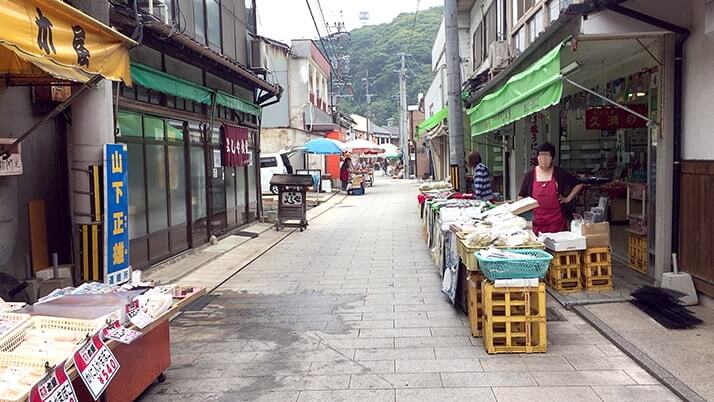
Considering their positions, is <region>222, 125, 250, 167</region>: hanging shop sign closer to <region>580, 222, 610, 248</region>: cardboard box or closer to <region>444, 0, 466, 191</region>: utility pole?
<region>444, 0, 466, 191</region>: utility pole

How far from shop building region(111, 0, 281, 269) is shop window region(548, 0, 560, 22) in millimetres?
6403

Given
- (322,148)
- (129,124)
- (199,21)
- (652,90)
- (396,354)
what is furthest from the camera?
(322,148)

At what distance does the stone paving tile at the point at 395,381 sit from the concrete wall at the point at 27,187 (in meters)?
4.11

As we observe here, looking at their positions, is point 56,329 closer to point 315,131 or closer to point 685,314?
point 685,314

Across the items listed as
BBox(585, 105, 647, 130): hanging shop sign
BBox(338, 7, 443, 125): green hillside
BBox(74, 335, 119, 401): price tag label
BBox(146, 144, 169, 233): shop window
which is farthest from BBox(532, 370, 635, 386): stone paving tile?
BBox(338, 7, 443, 125): green hillside

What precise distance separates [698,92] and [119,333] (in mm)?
6268

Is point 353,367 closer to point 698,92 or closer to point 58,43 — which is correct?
point 58,43

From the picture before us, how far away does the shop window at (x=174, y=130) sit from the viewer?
1071cm

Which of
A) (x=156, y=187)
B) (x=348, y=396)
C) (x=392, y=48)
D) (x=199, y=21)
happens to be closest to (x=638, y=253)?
(x=348, y=396)

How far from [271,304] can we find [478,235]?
128 inches

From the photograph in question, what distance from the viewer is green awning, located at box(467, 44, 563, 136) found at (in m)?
6.04

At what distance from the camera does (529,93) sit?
6.81 metres

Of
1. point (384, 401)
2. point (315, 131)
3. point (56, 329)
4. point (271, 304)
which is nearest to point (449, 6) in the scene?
point (271, 304)

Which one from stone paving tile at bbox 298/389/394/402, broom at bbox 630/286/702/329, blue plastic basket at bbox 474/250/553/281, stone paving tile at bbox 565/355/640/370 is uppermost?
blue plastic basket at bbox 474/250/553/281
